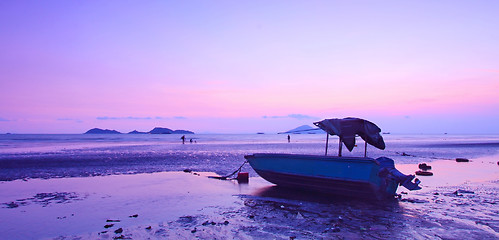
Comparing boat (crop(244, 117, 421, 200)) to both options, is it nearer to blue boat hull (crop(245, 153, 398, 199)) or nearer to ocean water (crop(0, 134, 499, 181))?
blue boat hull (crop(245, 153, 398, 199))

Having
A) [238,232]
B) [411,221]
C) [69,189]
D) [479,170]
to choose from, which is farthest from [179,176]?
[479,170]

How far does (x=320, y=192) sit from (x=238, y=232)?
705 cm

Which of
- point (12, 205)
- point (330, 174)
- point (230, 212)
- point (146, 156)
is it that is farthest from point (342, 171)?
point (146, 156)

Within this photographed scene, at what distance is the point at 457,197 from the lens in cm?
1397

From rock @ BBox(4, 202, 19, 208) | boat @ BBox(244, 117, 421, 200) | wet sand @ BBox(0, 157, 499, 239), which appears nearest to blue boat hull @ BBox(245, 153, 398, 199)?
boat @ BBox(244, 117, 421, 200)

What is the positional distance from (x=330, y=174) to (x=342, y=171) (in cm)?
55

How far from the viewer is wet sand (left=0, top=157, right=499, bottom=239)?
927cm

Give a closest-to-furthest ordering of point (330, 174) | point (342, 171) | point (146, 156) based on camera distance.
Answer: point (342, 171) < point (330, 174) < point (146, 156)

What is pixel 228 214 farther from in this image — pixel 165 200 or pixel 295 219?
pixel 165 200

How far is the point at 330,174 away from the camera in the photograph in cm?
1477

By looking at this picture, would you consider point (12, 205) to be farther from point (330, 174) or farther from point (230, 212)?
point (330, 174)

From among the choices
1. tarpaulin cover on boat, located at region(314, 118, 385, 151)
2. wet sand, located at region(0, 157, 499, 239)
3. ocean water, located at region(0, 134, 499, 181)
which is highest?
tarpaulin cover on boat, located at region(314, 118, 385, 151)

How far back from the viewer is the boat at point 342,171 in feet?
45.2

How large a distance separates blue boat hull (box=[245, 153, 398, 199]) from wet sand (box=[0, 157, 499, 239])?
47 cm
